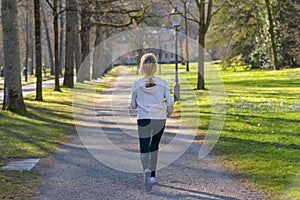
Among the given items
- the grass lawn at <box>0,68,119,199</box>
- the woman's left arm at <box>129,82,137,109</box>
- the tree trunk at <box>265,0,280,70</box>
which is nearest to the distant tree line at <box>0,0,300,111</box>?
the tree trunk at <box>265,0,280,70</box>

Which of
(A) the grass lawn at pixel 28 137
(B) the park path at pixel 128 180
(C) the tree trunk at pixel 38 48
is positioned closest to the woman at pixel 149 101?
(B) the park path at pixel 128 180

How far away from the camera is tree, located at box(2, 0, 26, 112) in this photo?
49.4ft

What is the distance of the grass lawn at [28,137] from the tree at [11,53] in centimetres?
56

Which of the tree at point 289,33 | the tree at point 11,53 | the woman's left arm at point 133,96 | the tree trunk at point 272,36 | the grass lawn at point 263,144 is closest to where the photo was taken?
the woman's left arm at point 133,96

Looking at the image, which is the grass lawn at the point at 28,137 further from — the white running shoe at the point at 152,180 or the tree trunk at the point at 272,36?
the tree trunk at the point at 272,36

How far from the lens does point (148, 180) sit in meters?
6.55

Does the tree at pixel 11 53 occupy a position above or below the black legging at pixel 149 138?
above

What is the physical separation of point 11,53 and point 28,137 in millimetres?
4866

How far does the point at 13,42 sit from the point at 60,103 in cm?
555

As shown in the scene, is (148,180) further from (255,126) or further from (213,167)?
(255,126)

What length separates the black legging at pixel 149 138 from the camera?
6.66 m

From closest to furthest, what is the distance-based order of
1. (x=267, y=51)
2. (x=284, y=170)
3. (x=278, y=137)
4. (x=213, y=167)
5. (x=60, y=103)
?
(x=284, y=170) < (x=213, y=167) < (x=278, y=137) < (x=60, y=103) < (x=267, y=51)

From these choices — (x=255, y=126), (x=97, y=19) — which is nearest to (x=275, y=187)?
(x=255, y=126)

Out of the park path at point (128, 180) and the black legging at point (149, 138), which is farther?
the black legging at point (149, 138)
